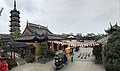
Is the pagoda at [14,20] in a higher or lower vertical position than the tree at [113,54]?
higher

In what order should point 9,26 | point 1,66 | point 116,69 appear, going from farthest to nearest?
point 9,26 → point 1,66 → point 116,69

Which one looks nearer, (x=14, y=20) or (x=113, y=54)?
(x=113, y=54)

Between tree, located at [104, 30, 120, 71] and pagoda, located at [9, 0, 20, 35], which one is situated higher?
pagoda, located at [9, 0, 20, 35]

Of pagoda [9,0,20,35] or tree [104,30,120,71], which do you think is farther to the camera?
pagoda [9,0,20,35]

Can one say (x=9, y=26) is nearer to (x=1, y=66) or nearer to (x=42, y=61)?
(x=42, y=61)

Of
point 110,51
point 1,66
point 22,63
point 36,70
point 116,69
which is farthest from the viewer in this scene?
point 22,63

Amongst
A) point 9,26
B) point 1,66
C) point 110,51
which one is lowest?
point 1,66

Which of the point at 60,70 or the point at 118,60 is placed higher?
the point at 118,60

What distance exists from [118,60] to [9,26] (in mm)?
43198

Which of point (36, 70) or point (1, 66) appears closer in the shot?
point (1, 66)

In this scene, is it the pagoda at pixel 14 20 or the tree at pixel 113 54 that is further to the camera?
the pagoda at pixel 14 20

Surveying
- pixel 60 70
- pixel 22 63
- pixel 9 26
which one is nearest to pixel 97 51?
pixel 60 70

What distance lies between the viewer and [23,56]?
23.6 metres

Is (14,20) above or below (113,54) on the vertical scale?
above
